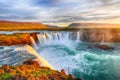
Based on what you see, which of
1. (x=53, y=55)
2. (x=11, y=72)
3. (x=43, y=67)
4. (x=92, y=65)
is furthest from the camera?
(x=53, y=55)

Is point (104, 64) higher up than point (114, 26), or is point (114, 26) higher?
point (114, 26)

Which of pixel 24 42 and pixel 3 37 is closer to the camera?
pixel 3 37

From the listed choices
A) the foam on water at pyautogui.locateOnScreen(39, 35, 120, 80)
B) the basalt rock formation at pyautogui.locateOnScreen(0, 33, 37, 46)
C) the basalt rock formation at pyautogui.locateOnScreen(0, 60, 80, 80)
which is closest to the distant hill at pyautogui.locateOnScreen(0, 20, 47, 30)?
Answer: the basalt rock formation at pyautogui.locateOnScreen(0, 33, 37, 46)

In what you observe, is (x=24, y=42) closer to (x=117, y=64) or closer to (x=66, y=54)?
(x=66, y=54)

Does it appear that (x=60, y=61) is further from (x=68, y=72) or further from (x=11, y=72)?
(x=11, y=72)

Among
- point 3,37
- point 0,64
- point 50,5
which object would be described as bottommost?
point 0,64

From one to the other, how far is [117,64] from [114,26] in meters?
0.62

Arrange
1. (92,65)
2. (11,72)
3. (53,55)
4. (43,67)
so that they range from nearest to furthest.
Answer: (11,72), (43,67), (92,65), (53,55)

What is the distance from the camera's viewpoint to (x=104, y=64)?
319 cm

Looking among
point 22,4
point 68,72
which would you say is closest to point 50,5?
point 22,4

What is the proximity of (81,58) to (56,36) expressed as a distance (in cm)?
77

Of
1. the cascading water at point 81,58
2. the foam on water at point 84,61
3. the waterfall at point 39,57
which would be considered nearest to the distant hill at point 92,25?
the cascading water at point 81,58

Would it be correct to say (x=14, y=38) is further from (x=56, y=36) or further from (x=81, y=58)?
(x=81, y=58)

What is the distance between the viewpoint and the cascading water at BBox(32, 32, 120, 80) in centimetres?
309
